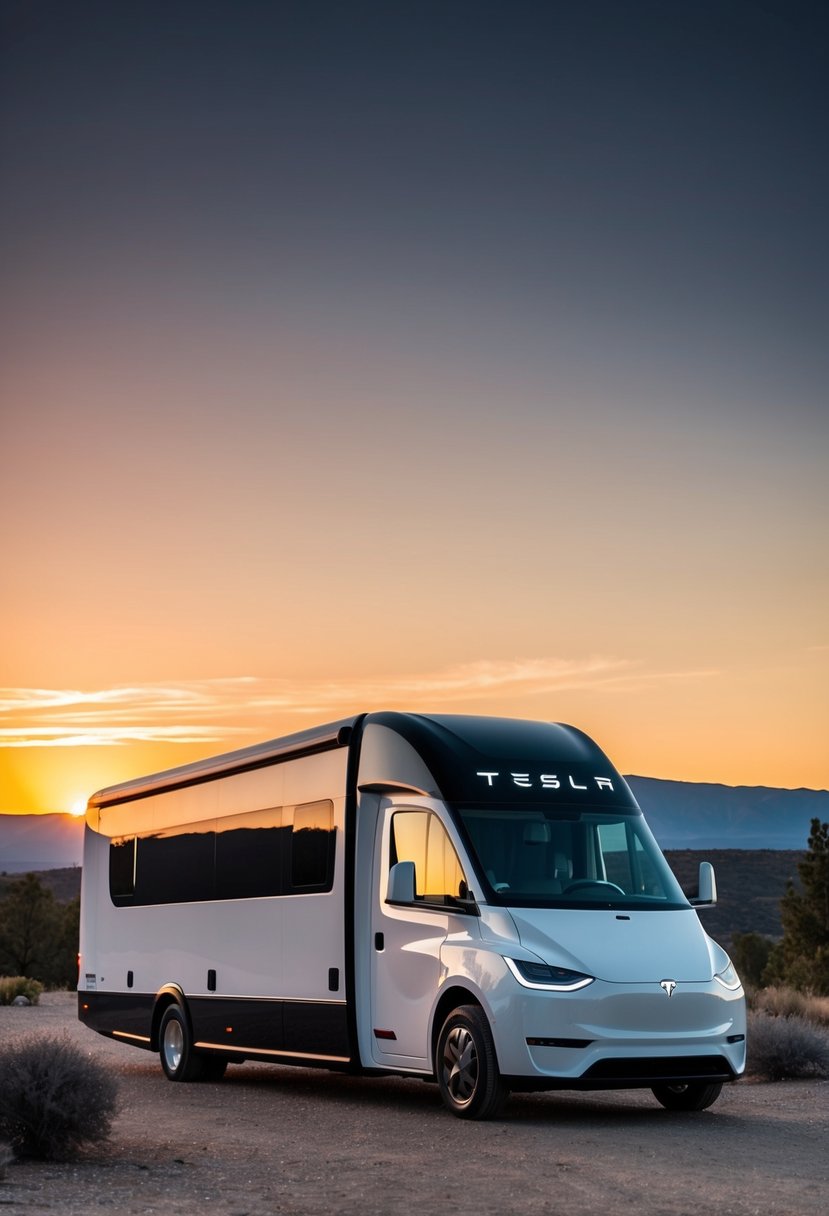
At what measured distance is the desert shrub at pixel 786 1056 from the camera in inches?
650

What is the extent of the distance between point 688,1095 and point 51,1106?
5.53m

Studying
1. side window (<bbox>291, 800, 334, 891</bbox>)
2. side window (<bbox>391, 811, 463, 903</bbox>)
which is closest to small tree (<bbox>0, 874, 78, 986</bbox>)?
side window (<bbox>291, 800, 334, 891</bbox>)

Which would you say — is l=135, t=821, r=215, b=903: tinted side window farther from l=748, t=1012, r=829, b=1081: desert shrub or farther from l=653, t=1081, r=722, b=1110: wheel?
l=748, t=1012, r=829, b=1081: desert shrub

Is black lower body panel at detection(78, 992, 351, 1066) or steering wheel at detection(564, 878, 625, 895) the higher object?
steering wheel at detection(564, 878, 625, 895)

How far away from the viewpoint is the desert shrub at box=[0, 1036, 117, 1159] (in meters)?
10.4

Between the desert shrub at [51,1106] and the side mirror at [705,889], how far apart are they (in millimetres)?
5230

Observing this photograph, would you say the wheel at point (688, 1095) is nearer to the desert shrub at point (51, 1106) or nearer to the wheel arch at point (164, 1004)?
the desert shrub at point (51, 1106)

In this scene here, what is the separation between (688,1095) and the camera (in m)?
13.2

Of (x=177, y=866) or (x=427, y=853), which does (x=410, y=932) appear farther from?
(x=177, y=866)

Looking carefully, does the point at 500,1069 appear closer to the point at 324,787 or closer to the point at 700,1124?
the point at 700,1124

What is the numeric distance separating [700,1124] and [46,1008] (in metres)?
22.9

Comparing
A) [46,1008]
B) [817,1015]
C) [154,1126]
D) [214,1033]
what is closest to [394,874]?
[154,1126]

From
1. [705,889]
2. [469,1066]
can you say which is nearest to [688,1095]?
[705,889]

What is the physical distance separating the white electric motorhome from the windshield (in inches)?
0.7
